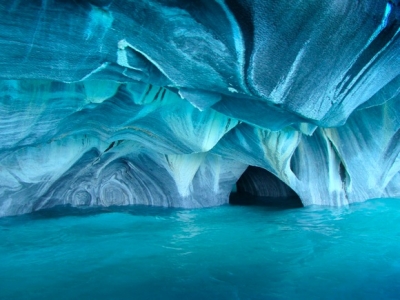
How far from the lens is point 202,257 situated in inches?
142

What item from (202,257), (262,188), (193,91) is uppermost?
(193,91)

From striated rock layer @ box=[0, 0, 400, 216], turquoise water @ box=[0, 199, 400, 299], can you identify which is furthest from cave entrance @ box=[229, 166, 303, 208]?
turquoise water @ box=[0, 199, 400, 299]

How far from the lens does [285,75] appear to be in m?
3.27

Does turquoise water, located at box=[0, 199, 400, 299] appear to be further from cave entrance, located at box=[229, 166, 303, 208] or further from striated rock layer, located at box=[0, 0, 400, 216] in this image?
cave entrance, located at box=[229, 166, 303, 208]

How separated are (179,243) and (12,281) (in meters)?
1.89

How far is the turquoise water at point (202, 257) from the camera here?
282cm

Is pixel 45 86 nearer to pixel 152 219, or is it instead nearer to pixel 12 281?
pixel 12 281

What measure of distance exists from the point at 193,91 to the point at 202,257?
6.10 ft

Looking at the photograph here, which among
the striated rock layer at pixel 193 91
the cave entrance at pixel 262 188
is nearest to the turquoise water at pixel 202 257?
the striated rock layer at pixel 193 91

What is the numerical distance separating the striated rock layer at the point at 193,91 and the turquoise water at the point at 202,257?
123 centimetres

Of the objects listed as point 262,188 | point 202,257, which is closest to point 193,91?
point 202,257

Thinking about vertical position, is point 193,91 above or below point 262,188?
above

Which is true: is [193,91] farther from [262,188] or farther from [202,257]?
[262,188]

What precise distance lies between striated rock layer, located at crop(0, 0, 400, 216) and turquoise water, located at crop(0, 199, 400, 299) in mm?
1227
